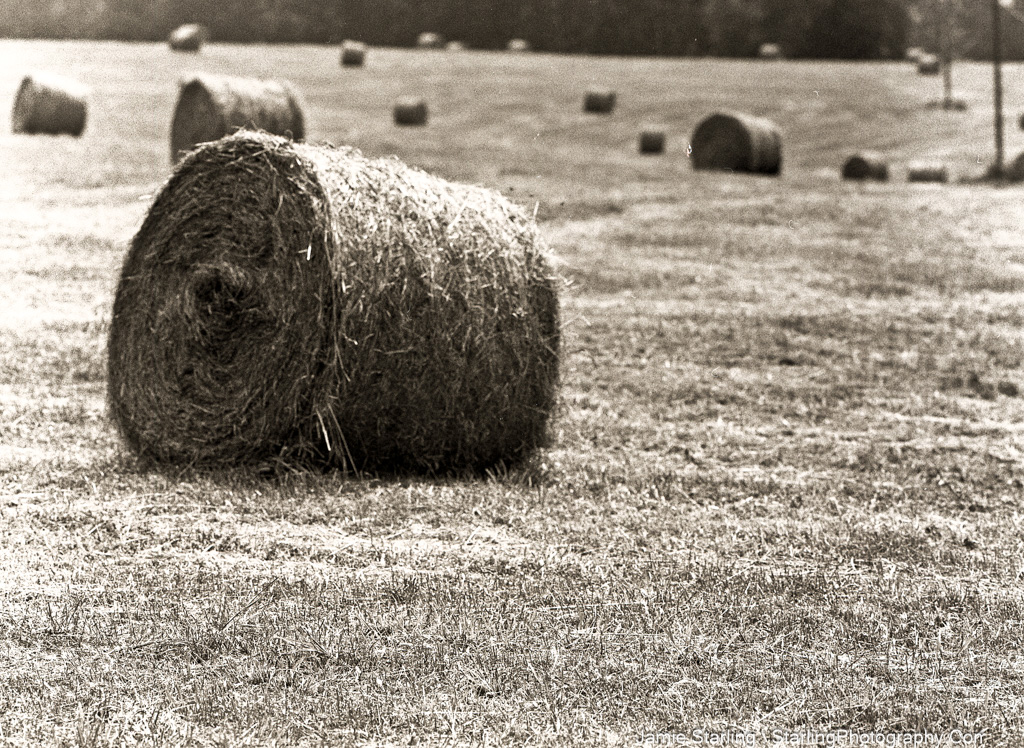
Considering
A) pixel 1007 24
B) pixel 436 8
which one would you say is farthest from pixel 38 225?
pixel 1007 24

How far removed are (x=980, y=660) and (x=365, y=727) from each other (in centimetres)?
226

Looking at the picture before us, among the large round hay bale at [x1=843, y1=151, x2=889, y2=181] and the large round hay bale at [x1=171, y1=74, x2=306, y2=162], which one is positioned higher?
the large round hay bale at [x1=171, y1=74, x2=306, y2=162]

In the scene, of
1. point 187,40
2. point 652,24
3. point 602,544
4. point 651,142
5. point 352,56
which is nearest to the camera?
point 602,544

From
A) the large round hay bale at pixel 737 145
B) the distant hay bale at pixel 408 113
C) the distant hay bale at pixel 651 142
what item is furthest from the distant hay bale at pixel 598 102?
the large round hay bale at pixel 737 145

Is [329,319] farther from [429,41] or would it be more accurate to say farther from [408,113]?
[429,41]

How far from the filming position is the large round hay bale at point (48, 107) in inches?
991

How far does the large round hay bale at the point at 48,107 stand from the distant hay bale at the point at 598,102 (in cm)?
1514

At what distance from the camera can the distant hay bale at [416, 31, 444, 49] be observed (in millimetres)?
55172

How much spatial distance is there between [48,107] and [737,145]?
1156cm

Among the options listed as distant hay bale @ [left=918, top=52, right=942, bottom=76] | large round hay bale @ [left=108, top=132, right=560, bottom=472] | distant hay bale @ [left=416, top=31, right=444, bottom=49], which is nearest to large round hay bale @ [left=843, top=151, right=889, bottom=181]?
large round hay bale @ [left=108, top=132, right=560, bottom=472]

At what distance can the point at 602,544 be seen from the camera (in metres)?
7.20

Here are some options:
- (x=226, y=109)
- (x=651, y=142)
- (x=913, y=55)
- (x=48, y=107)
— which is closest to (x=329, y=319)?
(x=226, y=109)

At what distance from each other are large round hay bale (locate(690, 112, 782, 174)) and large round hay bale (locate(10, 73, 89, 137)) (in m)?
10.7

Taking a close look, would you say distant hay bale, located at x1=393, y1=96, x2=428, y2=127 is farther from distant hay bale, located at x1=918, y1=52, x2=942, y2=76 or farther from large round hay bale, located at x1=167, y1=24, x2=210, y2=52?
distant hay bale, located at x1=918, y1=52, x2=942, y2=76
